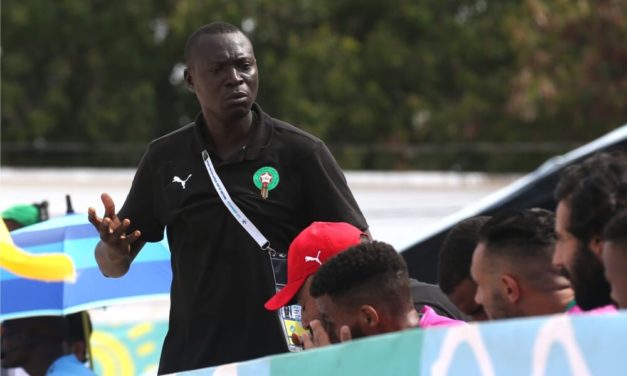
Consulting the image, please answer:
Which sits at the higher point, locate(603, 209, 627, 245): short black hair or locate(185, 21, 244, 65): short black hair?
locate(185, 21, 244, 65): short black hair

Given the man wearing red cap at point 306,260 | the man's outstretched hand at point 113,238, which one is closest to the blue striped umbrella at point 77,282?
the man's outstretched hand at point 113,238

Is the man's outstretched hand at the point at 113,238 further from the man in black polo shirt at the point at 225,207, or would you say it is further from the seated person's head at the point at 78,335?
the seated person's head at the point at 78,335

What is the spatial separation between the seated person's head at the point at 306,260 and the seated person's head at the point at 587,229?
62cm

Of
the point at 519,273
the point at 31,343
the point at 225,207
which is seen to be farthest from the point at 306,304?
the point at 31,343

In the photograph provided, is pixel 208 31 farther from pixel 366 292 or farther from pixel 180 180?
pixel 366 292

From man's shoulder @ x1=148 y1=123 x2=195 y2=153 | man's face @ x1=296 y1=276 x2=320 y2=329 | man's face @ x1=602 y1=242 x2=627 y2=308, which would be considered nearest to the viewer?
man's face @ x1=602 y1=242 x2=627 y2=308

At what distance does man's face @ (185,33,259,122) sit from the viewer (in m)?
3.95

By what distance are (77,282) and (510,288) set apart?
8.42 ft

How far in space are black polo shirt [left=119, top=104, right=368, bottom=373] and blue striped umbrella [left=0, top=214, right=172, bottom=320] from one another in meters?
1.43

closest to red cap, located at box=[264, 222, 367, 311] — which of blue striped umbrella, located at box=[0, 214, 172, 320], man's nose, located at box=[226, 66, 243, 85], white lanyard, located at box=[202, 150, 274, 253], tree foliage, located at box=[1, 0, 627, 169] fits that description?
white lanyard, located at box=[202, 150, 274, 253]

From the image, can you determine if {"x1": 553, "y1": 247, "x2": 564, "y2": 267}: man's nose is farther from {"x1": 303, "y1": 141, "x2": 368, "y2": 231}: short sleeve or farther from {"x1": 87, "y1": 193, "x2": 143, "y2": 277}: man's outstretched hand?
{"x1": 87, "y1": 193, "x2": 143, "y2": 277}: man's outstretched hand

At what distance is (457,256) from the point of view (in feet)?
14.6

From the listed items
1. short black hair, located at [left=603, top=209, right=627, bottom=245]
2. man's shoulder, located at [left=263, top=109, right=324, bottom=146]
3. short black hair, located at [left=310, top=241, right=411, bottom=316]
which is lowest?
short black hair, located at [left=310, top=241, right=411, bottom=316]

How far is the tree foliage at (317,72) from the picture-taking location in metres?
25.6
